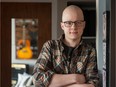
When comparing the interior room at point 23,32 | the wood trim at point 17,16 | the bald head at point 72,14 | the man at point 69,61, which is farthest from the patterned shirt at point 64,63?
the wood trim at point 17,16

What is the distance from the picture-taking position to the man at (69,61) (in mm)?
844

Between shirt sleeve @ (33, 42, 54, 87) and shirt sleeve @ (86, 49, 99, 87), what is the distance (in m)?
0.14

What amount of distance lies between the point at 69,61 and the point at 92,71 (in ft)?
0.30

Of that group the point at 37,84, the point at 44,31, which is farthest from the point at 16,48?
the point at 37,84

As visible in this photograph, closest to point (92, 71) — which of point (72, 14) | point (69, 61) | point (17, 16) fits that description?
point (69, 61)

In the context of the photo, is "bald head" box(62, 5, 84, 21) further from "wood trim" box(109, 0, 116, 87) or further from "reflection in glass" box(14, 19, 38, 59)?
"reflection in glass" box(14, 19, 38, 59)

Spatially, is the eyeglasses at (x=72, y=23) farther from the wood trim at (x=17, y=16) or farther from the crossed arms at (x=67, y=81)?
the wood trim at (x=17, y=16)

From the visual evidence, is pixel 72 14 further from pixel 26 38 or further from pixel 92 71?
pixel 26 38

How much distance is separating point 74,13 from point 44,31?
3.48 ft

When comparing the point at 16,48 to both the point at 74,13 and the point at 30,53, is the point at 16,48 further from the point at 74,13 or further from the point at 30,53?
the point at 74,13

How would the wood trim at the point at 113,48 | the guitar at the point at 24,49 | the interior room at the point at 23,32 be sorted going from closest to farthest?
1. the wood trim at the point at 113,48
2. the interior room at the point at 23,32
3. the guitar at the point at 24,49

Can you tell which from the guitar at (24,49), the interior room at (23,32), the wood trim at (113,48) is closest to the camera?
the wood trim at (113,48)

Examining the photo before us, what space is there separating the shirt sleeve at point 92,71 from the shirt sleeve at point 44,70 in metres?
0.14

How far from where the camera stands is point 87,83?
87cm
